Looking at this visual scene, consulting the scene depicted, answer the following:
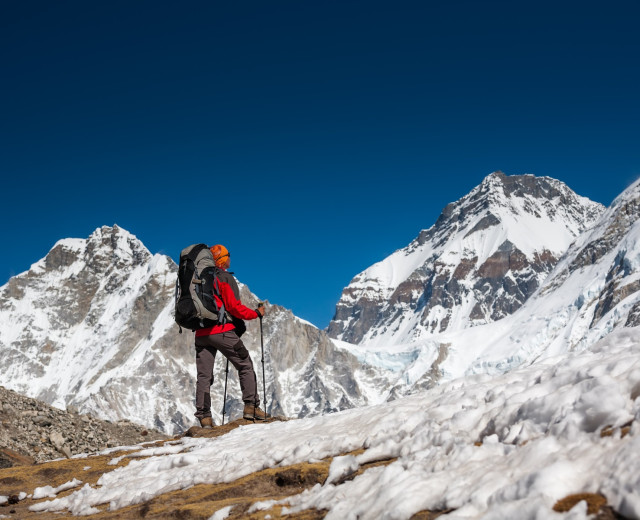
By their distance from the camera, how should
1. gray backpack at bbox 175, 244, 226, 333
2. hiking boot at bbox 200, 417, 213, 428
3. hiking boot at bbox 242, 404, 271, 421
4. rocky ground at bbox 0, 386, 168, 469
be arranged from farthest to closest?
rocky ground at bbox 0, 386, 168, 469
hiking boot at bbox 242, 404, 271, 421
hiking boot at bbox 200, 417, 213, 428
gray backpack at bbox 175, 244, 226, 333

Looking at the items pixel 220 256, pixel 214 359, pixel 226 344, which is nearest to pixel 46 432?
pixel 214 359

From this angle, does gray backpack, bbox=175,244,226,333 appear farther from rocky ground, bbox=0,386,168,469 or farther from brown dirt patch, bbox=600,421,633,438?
brown dirt patch, bbox=600,421,633,438

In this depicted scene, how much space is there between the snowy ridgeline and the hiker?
11.9 ft

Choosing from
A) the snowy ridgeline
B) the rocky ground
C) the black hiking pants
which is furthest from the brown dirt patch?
the rocky ground

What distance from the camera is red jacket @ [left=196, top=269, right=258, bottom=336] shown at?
11016 mm

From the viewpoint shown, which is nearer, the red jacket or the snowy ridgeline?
the snowy ridgeline

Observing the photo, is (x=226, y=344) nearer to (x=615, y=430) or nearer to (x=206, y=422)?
(x=206, y=422)

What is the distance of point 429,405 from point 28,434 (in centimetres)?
1088

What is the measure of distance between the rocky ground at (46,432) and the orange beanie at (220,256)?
4630mm

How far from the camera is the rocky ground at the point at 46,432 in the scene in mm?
13844

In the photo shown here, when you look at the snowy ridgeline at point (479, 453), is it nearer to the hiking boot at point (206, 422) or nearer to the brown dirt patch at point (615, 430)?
the brown dirt patch at point (615, 430)

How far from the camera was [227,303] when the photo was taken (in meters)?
11.0

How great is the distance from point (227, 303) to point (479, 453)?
7.07 m

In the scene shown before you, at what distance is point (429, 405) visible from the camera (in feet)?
21.7
